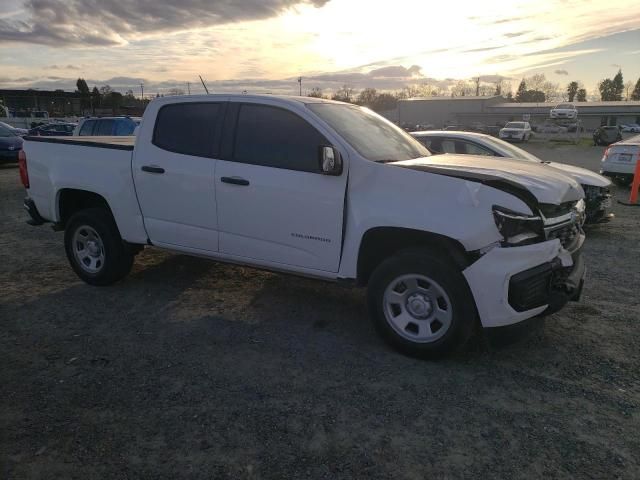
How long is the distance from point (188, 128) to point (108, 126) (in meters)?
9.29

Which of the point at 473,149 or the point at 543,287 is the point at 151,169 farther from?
the point at 473,149

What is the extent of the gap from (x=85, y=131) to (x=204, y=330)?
11.0m

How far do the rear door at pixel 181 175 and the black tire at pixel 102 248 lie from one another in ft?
1.70

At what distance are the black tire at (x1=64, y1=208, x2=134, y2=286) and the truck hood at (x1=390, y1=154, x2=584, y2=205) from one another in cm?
312

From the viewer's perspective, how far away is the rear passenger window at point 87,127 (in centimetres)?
1316

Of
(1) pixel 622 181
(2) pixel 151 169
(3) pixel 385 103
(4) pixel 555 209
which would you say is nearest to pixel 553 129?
(3) pixel 385 103

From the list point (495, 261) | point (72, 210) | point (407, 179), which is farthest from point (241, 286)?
point (495, 261)

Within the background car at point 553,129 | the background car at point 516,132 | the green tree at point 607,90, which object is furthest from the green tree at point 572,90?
the background car at point 516,132

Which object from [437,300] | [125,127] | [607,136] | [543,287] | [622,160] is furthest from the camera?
[607,136]

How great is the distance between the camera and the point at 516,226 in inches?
136

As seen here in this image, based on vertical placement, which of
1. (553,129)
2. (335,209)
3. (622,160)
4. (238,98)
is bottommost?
(553,129)

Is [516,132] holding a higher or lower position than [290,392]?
lower

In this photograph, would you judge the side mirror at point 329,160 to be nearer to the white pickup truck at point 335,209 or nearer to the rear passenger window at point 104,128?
the white pickup truck at point 335,209

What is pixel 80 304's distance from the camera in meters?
5.00
